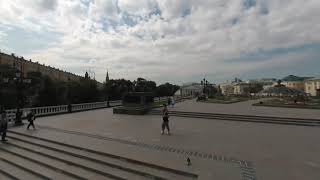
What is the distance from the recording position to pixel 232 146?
1039 centimetres

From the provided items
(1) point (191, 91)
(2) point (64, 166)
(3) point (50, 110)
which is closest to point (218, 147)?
(2) point (64, 166)

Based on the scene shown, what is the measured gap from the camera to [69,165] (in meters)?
9.57

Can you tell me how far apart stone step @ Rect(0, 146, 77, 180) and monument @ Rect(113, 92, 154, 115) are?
12.6 meters

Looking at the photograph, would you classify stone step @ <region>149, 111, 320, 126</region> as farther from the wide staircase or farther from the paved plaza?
the wide staircase

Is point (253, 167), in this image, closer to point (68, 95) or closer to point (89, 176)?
point (89, 176)

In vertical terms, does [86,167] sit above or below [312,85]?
below

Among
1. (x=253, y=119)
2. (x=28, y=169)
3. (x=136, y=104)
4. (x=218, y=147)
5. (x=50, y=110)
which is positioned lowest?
(x=28, y=169)

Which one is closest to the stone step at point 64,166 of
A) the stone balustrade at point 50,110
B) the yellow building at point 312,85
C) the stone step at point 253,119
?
the stone balustrade at point 50,110

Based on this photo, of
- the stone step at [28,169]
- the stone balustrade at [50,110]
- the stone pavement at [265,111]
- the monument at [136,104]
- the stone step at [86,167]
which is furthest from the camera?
the monument at [136,104]

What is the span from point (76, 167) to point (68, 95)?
143 feet

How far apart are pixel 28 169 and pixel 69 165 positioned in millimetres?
1518

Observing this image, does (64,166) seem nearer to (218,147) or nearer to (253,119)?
(218,147)

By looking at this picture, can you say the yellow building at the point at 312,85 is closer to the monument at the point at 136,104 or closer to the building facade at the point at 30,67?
the building facade at the point at 30,67

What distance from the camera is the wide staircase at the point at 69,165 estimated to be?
26.4ft
